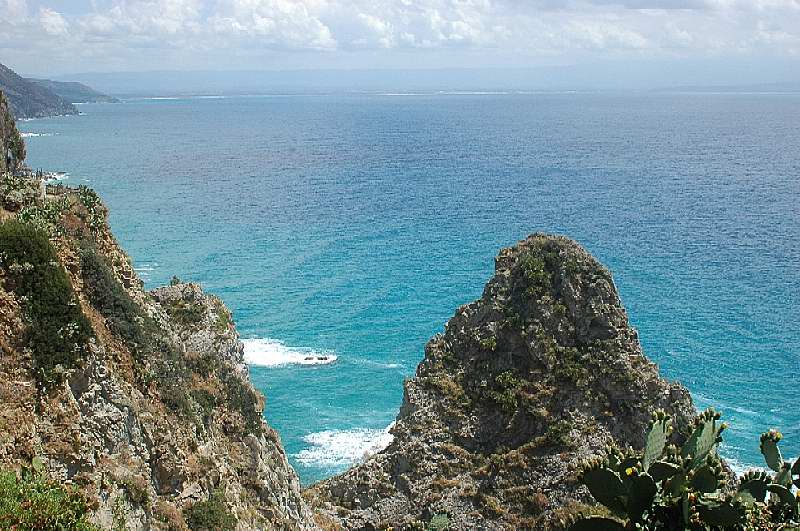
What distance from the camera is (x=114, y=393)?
1958 centimetres

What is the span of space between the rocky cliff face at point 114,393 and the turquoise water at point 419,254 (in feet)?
71.0

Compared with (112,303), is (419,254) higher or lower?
lower

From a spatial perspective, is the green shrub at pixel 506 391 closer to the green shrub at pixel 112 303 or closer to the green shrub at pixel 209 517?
the green shrub at pixel 209 517

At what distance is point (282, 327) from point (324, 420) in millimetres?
17333

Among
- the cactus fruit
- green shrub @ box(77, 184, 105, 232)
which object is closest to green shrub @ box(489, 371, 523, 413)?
green shrub @ box(77, 184, 105, 232)

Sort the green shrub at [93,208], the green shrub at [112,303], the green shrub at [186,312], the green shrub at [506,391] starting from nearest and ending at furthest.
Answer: the green shrub at [112,303] → the green shrub at [93,208] → the green shrub at [186,312] → the green shrub at [506,391]

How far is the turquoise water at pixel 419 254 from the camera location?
189 ft

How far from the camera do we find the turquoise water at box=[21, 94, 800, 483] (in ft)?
189

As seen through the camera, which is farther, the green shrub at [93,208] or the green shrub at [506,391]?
the green shrub at [506,391]

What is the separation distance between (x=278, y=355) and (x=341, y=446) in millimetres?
15709

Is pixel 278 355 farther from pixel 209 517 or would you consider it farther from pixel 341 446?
pixel 209 517

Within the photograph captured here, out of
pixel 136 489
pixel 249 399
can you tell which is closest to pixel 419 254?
pixel 249 399

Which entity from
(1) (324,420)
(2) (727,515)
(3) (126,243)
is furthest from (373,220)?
(2) (727,515)

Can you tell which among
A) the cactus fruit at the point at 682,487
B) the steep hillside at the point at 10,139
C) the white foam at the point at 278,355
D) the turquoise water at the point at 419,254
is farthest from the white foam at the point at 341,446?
the cactus fruit at the point at 682,487
